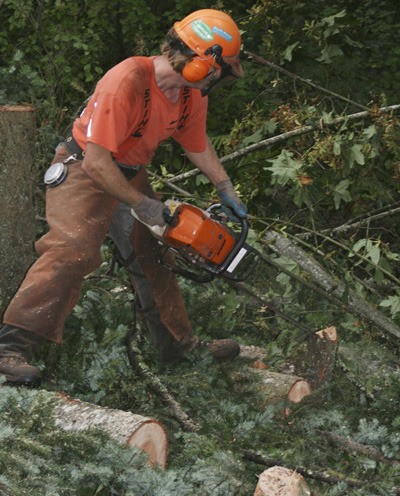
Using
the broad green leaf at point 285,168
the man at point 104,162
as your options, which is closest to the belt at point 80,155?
the man at point 104,162

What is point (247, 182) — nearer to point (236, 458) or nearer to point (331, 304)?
point (331, 304)

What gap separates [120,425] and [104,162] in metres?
1.16

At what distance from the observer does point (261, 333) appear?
18.9 feet

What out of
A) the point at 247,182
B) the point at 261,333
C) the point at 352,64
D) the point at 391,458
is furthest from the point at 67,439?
the point at 352,64

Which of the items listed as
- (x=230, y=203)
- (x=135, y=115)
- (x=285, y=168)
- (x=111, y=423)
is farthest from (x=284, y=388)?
(x=135, y=115)

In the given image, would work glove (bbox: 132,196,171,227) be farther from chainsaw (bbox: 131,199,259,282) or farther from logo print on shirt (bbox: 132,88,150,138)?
logo print on shirt (bbox: 132,88,150,138)

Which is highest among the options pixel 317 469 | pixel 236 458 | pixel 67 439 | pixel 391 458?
pixel 67 439

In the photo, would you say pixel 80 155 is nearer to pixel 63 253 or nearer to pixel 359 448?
pixel 63 253

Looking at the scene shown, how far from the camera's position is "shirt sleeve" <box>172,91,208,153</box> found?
14.1ft

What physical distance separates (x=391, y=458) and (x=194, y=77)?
2.00 meters

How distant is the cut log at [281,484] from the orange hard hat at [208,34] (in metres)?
1.83

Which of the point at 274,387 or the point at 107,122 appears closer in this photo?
the point at 107,122

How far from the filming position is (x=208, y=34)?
12.7ft

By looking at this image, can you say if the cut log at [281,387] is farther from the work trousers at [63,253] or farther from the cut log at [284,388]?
the work trousers at [63,253]
